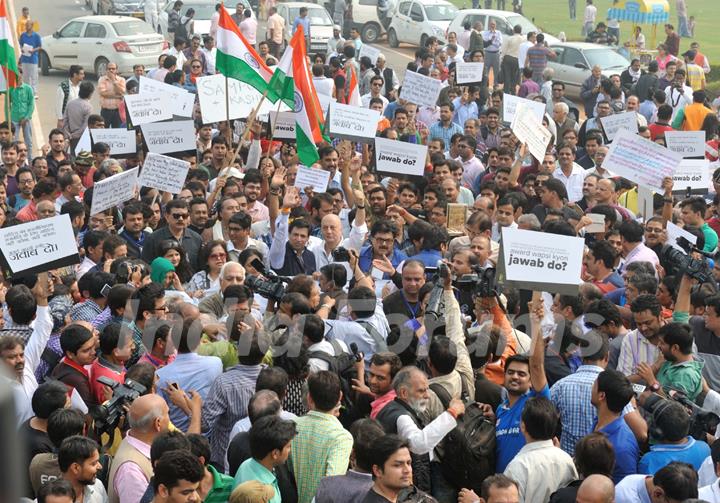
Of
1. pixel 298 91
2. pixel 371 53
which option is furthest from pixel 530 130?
pixel 371 53

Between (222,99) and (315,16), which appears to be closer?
(222,99)

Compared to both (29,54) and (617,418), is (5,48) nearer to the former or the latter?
(29,54)

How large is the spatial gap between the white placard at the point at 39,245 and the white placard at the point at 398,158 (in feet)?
15.5

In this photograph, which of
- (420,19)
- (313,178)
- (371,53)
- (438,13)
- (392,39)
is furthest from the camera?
(392,39)

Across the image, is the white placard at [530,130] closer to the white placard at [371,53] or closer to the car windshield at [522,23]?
the white placard at [371,53]

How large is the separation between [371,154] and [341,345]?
8.01 metres

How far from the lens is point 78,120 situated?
53.8 feet

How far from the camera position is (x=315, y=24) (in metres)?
31.8

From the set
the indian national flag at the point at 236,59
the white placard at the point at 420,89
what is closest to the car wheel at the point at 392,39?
the white placard at the point at 420,89

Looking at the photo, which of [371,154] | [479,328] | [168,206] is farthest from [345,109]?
[479,328]

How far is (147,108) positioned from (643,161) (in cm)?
681

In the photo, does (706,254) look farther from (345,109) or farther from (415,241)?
(345,109)

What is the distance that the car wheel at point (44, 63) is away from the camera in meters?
29.3

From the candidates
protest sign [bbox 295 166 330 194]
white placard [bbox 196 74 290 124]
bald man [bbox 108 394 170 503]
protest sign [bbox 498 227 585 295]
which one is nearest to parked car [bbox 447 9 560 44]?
white placard [bbox 196 74 290 124]
